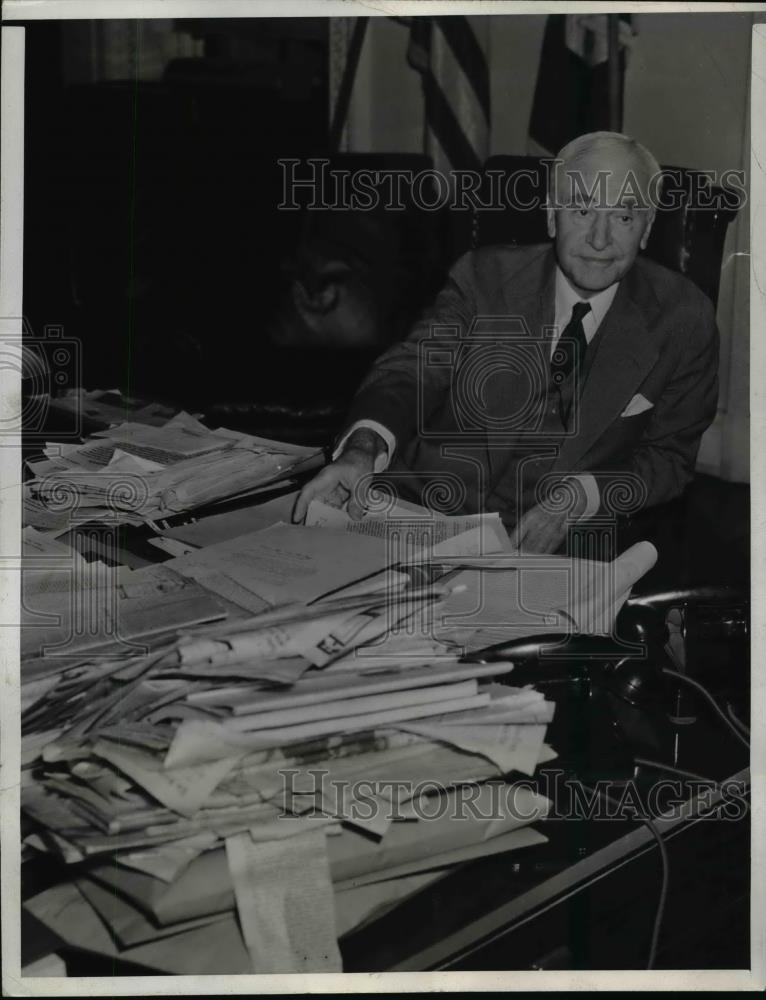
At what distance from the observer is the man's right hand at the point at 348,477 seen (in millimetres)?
1045

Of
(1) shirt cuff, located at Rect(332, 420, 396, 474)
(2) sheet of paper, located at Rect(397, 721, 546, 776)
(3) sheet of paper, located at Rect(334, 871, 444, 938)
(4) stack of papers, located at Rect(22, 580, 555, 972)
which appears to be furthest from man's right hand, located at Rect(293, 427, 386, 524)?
(3) sheet of paper, located at Rect(334, 871, 444, 938)

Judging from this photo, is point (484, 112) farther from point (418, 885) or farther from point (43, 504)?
point (418, 885)

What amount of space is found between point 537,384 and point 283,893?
56cm

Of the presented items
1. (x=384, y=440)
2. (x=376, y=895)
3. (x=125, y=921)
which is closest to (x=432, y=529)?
(x=384, y=440)

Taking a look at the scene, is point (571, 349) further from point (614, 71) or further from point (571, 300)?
point (614, 71)

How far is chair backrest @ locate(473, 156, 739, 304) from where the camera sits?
0.99 m

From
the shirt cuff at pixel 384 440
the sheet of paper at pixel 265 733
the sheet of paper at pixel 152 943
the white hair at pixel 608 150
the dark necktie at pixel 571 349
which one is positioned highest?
the white hair at pixel 608 150

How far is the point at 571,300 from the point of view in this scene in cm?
102

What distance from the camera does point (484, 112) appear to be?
102 centimetres

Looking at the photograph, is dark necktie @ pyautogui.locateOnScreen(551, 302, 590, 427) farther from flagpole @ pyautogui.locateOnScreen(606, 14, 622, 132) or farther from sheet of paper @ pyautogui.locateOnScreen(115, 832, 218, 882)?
sheet of paper @ pyautogui.locateOnScreen(115, 832, 218, 882)

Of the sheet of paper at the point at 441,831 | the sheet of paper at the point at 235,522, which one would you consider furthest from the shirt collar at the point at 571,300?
the sheet of paper at the point at 441,831

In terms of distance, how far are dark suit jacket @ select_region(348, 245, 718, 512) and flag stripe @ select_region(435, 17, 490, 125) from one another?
176 mm

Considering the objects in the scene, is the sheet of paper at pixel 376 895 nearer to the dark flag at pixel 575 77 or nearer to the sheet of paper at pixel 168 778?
the sheet of paper at pixel 168 778

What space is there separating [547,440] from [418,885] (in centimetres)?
46
